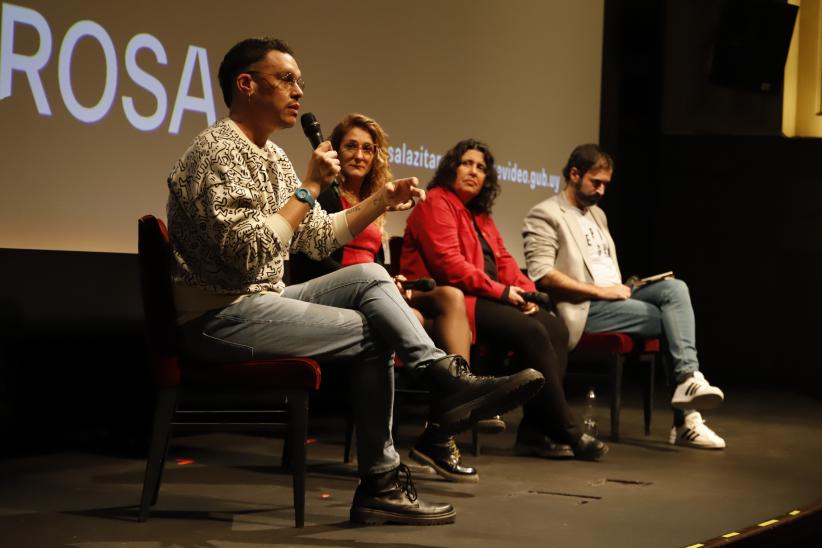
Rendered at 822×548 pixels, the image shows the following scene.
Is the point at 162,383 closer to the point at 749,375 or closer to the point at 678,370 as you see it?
the point at 678,370

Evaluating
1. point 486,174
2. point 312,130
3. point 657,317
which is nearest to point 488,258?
point 486,174

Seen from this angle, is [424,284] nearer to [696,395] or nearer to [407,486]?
[407,486]

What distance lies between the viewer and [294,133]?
4410 mm

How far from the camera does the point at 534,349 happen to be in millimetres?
3785

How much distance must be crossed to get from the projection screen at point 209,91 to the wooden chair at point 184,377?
3.39 ft

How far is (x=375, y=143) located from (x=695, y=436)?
1.77 metres

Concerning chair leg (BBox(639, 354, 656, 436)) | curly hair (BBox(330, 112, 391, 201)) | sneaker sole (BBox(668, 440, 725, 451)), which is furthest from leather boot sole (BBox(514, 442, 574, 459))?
curly hair (BBox(330, 112, 391, 201))

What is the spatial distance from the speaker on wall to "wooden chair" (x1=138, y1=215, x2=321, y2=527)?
5058 millimetres

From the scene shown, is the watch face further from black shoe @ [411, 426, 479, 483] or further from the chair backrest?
black shoe @ [411, 426, 479, 483]

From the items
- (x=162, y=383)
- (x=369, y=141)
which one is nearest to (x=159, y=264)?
(x=162, y=383)

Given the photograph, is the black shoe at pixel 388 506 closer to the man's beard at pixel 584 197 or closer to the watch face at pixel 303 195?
the watch face at pixel 303 195

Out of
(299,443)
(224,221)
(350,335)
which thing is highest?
(224,221)

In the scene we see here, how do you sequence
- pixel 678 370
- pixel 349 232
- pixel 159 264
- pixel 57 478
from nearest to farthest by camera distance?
pixel 159 264 → pixel 349 232 → pixel 57 478 → pixel 678 370

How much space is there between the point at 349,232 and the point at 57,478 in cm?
124
